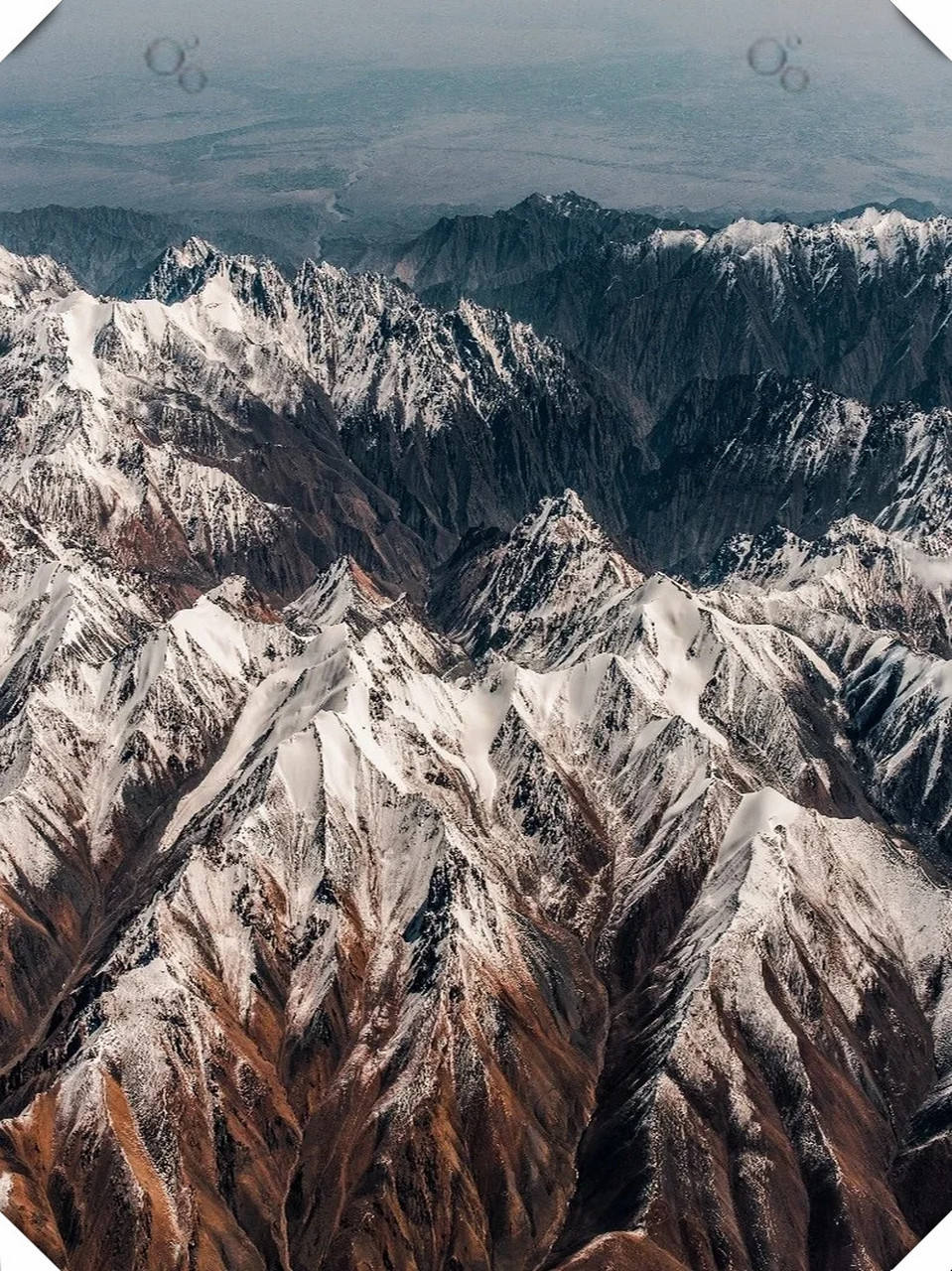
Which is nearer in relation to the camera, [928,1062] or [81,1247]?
[81,1247]

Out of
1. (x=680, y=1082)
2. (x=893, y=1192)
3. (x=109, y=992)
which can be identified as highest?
(x=109, y=992)

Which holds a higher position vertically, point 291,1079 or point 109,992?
point 109,992

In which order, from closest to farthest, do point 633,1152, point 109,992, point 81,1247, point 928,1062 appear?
point 81,1247 < point 633,1152 < point 109,992 < point 928,1062

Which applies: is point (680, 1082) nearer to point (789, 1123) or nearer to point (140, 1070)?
point (789, 1123)

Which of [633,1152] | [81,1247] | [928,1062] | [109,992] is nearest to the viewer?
[81,1247]

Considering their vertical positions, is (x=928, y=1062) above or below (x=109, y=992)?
below

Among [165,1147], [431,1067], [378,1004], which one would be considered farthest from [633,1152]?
[165,1147]

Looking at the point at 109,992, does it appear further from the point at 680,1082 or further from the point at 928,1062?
the point at 928,1062

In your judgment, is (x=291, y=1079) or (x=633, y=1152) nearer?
(x=633, y=1152)

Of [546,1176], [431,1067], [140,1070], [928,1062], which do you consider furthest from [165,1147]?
[928,1062]
